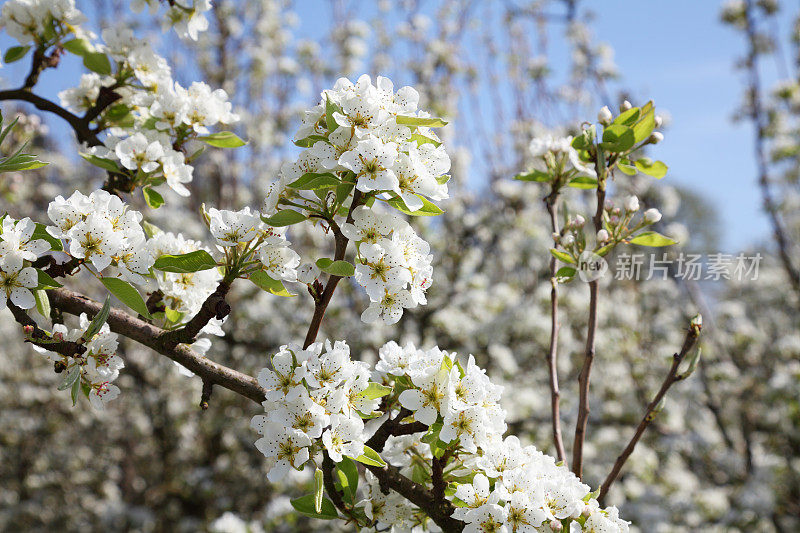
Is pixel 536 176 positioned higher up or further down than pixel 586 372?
higher up

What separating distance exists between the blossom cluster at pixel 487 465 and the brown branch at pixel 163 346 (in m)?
0.29

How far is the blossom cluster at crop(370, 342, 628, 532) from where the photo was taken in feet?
3.33

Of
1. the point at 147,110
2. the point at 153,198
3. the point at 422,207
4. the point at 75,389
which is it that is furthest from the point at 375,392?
the point at 147,110

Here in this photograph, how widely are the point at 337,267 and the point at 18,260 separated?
56 centimetres

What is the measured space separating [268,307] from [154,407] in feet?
5.42

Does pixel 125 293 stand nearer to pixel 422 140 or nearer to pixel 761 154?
pixel 422 140

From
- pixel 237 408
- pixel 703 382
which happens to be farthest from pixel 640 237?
pixel 237 408

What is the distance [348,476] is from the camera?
1.13 meters

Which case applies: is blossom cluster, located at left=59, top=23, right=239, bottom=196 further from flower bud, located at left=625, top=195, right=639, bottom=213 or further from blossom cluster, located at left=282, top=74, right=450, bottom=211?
flower bud, located at left=625, top=195, right=639, bottom=213

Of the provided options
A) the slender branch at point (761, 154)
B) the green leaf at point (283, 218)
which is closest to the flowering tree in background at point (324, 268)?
the green leaf at point (283, 218)

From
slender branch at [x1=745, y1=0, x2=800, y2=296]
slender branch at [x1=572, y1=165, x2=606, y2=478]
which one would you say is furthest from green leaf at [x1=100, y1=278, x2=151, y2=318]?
slender branch at [x1=745, y1=0, x2=800, y2=296]

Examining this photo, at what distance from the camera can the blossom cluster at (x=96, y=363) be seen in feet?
3.90

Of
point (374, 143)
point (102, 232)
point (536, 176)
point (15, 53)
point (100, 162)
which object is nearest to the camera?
point (374, 143)

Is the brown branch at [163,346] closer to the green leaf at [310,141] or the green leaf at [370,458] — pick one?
the green leaf at [370,458]
